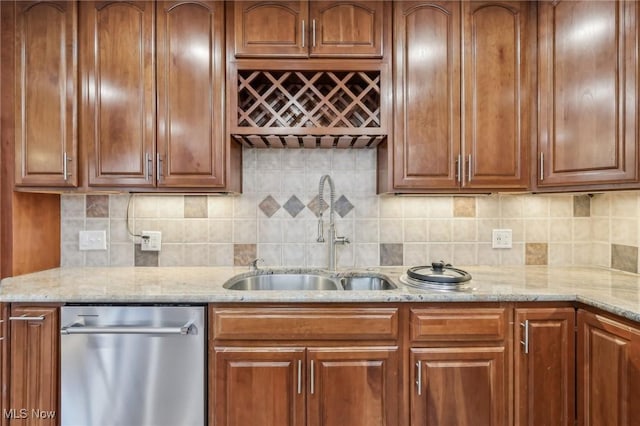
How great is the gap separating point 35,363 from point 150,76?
138 centimetres

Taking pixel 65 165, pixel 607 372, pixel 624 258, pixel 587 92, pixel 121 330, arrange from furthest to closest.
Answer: pixel 624 258
pixel 65 165
pixel 587 92
pixel 121 330
pixel 607 372

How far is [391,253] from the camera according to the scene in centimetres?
201

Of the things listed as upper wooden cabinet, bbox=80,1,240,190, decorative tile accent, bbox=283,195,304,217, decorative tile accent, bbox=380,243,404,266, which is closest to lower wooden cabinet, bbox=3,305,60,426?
upper wooden cabinet, bbox=80,1,240,190

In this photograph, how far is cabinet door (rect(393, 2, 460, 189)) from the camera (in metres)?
1.65

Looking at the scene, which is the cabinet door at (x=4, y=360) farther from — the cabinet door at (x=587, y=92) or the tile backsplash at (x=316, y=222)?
the cabinet door at (x=587, y=92)

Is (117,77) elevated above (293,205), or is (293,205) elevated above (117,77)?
(117,77)

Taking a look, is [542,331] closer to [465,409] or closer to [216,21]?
[465,409]

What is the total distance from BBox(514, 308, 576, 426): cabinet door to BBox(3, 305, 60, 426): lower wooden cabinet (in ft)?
6.36

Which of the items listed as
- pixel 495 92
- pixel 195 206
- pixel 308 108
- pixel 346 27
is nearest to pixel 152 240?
pixel 195 206

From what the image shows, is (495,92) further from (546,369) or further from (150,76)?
(150,76)

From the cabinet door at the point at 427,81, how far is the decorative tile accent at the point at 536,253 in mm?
856

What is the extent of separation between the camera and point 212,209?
1988 millimetres

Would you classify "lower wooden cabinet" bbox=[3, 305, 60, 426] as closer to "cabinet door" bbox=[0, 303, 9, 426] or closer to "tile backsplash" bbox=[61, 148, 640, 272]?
"cabinet door" bbox=[0, 303, 9, 426]

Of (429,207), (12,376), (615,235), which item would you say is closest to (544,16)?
(429,207)
